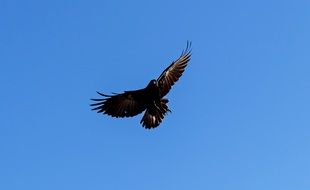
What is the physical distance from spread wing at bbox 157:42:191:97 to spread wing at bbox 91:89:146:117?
0.80 metres

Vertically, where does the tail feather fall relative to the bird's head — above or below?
below

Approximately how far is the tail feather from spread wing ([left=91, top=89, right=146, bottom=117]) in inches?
14.4

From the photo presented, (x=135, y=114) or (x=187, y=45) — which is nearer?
(x=135, y=114)

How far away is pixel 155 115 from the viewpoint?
2469cm

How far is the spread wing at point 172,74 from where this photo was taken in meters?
24.8

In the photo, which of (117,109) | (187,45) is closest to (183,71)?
(187,45)

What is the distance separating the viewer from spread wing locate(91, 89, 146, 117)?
24438mm

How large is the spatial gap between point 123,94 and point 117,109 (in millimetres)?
507

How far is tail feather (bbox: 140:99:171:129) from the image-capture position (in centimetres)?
2433

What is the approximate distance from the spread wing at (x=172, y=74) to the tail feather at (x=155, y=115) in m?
0.41

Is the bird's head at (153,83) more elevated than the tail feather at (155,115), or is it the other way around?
the bird's head at (153,83)

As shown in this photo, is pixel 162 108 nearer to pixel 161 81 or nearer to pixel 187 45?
pixel 161 81

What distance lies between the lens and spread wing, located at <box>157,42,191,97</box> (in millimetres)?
Answer: 24812

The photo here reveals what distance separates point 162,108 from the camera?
24.3m
